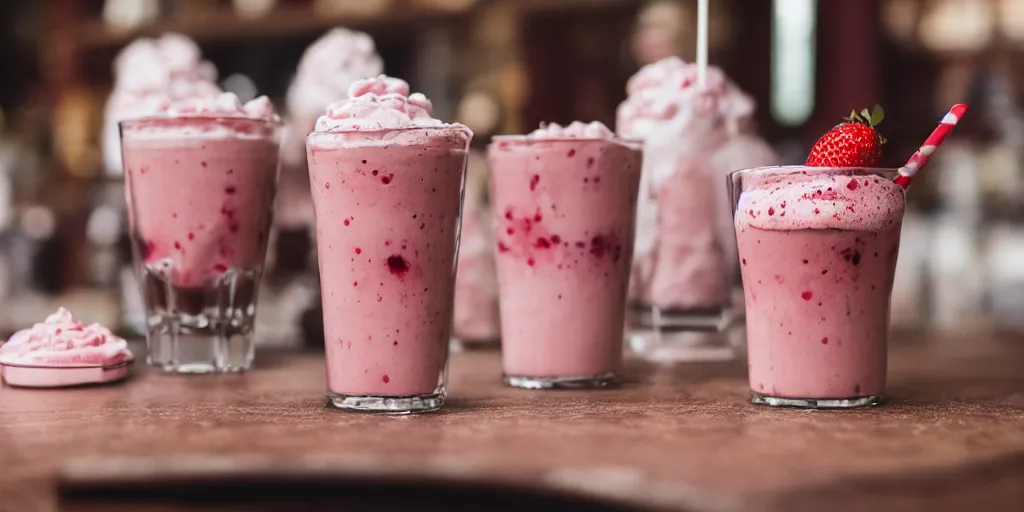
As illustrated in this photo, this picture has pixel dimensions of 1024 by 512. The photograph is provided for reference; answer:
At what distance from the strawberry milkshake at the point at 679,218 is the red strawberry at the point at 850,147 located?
20.3 inches

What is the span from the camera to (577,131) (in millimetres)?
1447

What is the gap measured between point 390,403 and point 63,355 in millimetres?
489

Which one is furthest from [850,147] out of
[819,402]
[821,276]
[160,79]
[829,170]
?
[160,79]

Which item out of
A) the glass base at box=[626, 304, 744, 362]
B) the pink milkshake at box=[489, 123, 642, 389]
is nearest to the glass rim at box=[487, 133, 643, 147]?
the pink milkshake at box=[489, 123, 642, 389]

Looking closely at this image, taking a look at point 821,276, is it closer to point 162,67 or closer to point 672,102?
point 672,102

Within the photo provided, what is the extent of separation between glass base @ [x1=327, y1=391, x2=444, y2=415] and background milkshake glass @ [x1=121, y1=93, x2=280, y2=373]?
0.44m

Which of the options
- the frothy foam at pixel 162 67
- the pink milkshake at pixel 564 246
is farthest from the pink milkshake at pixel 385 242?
the frothy foam at pixel 162 67

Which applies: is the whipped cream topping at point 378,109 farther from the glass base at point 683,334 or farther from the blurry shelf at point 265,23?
the blurry shelf at point 265,23

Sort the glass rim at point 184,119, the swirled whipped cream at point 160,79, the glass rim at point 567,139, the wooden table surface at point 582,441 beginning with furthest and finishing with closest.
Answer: the swirled whipped cream at point 160,79
the glass rim at point 184,119
the glass rim at point 567,139
the wooden table surface at point 582,441

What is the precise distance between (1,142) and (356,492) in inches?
203

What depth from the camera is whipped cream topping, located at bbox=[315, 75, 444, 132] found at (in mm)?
1203

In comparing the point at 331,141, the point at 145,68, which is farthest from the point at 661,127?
the point at 145,68

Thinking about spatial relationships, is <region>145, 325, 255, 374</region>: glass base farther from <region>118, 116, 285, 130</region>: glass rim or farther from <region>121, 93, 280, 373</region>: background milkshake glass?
<region>118, 116, 285, 130</region>: glass rim

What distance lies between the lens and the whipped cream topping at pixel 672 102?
A: 1.77m
